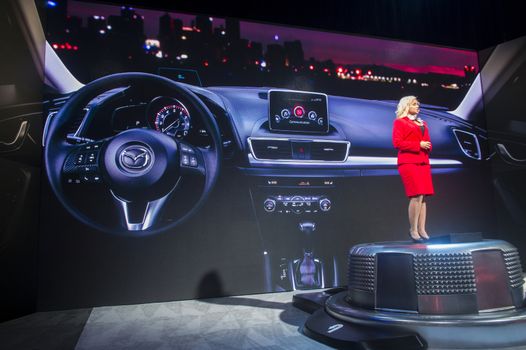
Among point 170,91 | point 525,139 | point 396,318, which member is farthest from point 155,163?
point 525,139

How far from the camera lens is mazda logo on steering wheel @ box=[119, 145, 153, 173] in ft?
10.7

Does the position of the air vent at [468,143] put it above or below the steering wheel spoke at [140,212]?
above

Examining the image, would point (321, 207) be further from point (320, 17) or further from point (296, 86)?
point (320, 17)

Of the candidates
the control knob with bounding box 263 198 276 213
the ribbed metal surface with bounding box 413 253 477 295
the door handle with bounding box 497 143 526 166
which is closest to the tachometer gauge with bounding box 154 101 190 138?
the control knob with bounding box 263 198 276 213

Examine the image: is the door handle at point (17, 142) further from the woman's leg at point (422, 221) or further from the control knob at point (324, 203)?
the woman's leg at point (422, 221)

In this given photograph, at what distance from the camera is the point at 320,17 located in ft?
14.2

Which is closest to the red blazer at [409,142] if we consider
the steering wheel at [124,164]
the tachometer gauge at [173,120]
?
the steering wheel at [124,164]

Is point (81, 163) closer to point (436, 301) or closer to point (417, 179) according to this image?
point (417, 179)

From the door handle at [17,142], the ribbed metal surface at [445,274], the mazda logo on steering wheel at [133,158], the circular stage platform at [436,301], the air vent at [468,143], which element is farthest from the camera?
the air vent at [468,143]

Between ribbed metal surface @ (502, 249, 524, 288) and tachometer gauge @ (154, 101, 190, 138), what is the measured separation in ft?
8.87

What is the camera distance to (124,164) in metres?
3.26

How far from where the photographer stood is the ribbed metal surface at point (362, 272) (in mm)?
2457

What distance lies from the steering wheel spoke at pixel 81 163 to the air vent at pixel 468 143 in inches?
159

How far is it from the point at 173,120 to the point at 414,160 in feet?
7.02
